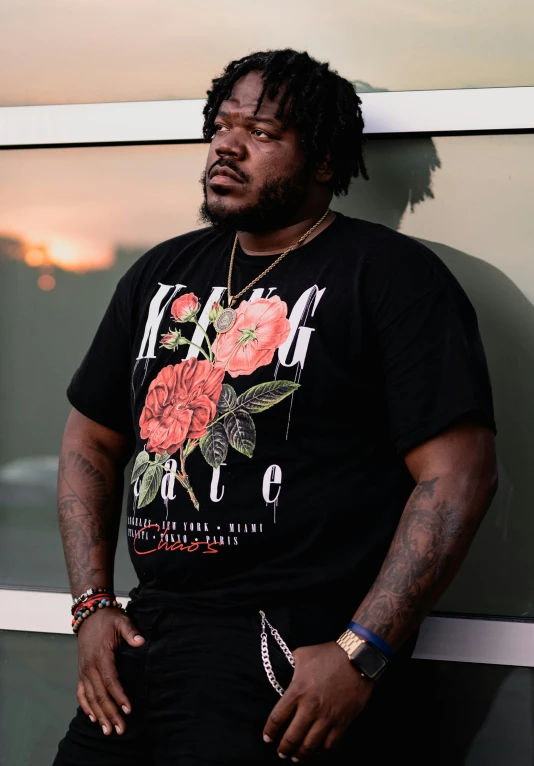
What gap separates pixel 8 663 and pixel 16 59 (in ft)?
6.07

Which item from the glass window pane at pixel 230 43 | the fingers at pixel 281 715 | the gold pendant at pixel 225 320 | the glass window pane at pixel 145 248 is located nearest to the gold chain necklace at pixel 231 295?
the gold pendant at pixel 225 320

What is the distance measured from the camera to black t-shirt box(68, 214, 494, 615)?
1.92 m

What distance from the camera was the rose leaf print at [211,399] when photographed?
201cm

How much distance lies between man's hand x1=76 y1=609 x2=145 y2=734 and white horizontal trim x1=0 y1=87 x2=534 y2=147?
140 cm

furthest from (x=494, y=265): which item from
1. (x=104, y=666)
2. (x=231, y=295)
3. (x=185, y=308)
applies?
(x=104, y=666)

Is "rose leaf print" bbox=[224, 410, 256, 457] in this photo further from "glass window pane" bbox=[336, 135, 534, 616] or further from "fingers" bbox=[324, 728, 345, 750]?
"glass window pane" bbox=[336, 135, 534, 616]

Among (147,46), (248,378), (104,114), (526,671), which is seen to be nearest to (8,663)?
(248,378)

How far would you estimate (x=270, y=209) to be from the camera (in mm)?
2240

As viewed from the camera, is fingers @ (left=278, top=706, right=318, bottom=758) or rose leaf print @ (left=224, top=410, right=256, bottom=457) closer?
fingers @ (left=278, top=706, right=318, bottom=758)

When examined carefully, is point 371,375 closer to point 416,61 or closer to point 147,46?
point 416,61

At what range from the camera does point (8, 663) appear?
2760 millimetres

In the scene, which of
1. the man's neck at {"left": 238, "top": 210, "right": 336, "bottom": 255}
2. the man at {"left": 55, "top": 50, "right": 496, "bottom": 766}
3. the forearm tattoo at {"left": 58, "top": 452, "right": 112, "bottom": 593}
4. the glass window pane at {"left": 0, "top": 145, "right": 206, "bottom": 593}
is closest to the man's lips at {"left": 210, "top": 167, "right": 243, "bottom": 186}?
the man at {"left": 55, "top": 50, "right": 496, "bottom": 766}

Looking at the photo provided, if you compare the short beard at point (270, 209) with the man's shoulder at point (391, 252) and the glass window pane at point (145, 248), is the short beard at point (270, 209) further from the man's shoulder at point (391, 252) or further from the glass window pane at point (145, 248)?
the glass window pane at point (145, 248)

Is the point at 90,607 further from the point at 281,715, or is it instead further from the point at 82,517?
the point at 281,715
